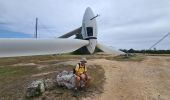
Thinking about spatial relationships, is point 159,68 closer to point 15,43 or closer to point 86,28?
point 15,43

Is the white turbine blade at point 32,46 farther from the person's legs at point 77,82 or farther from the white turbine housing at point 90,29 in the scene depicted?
the person's legs at point 77,82

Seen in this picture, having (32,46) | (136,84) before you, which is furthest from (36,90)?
(32,46)

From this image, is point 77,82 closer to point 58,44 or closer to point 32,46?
point 32,46

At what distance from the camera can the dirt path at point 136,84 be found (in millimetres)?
14039

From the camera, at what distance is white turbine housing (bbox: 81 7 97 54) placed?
132ft

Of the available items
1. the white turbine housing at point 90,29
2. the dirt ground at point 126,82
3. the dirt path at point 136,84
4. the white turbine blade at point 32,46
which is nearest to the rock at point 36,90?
the dirt ground at point 126,82

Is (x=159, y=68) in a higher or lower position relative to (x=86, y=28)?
lower

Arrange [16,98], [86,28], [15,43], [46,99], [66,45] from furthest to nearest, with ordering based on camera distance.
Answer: [86,28] → [66,45] → [15,43] → [16,98] → [46,99]

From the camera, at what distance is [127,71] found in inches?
778

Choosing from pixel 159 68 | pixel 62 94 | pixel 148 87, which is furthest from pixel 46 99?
pixel 159 68

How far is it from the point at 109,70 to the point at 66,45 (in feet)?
44.8

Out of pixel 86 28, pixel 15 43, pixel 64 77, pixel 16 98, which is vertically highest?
pixel 86 28

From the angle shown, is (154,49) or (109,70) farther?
(154,49)

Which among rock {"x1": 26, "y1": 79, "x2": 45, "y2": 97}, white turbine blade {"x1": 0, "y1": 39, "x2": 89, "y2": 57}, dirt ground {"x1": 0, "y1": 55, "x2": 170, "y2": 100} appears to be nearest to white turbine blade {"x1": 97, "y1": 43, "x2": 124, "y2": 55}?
white turbine blade {"x1": 0, "y1": 39, "x2": 89, "y2": 57}
